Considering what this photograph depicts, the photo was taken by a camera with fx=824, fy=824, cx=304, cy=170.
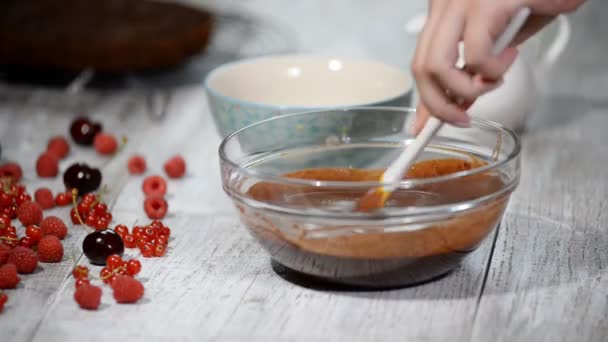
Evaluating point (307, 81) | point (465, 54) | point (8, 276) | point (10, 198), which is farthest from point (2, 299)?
point (307, 81)

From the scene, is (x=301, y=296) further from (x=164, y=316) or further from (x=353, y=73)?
(x=353, y=73)

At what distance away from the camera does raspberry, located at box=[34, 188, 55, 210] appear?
3.83 feet

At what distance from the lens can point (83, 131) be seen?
1459 millimetres

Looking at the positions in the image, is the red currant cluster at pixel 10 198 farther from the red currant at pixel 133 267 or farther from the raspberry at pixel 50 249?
the red currant at pixel 133 267

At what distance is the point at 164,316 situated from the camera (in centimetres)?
87

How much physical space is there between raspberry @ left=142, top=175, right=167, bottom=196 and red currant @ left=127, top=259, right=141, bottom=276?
277 millimetres

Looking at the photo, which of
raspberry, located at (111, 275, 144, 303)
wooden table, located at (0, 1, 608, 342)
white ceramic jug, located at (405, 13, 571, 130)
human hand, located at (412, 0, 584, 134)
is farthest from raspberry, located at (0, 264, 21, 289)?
white ceramic jug, located at (405, 13, 571, 130)

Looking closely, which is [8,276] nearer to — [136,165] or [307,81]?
[136,165]

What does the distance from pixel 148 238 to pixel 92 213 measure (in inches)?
4.7

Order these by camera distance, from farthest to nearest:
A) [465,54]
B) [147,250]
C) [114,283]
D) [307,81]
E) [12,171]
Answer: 1. [307,81]
2. [12,171]
3. [147,250]
4. [114,283]
5. [465,54]

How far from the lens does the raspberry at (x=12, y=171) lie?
1267 millimetres

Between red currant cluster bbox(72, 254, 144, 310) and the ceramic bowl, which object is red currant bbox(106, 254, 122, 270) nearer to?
red currant cluster bbox(72, 254, 144, 310)

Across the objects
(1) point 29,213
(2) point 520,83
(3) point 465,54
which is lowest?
(2) point 520,83

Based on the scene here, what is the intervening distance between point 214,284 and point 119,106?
0.86 m
